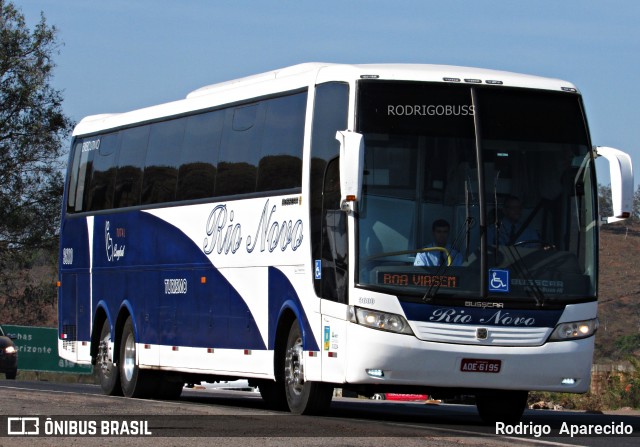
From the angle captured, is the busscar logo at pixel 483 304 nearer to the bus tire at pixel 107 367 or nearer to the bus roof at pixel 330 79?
the bus roof at pixel 330 79

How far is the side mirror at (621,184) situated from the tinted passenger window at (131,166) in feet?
28.7

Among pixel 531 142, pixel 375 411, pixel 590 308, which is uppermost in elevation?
pixel 531 142

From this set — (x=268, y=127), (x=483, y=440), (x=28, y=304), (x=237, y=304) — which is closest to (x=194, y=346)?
(x=237, y=304)

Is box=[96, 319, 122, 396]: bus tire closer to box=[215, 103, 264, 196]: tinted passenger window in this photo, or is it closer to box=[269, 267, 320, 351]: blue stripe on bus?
box=[215, 103, 264, 196]: tinted passenger window

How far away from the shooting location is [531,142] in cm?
1686

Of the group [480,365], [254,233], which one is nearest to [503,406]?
[480,365]

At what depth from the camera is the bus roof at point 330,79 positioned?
669 inches

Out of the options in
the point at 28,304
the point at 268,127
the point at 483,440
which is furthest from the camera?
the point at 28,304

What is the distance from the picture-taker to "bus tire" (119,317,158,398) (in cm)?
2289

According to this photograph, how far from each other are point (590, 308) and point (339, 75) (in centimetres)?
370

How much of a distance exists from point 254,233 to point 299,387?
2.33 metres

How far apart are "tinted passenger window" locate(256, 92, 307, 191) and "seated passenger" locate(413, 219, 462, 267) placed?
2.18 meters

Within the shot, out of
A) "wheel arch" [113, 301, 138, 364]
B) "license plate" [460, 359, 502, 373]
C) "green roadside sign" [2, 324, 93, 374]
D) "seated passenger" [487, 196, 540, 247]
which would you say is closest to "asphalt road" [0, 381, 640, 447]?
"license plate" [460, 359, 502, 373]

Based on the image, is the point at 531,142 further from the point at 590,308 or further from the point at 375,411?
the point at 375,411
